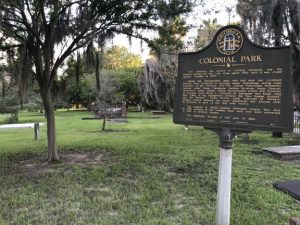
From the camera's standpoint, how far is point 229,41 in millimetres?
4125

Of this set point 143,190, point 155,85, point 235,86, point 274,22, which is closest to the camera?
point 235,86

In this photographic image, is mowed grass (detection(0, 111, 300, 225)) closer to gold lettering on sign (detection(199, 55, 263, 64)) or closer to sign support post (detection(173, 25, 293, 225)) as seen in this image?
sign support post (detection(173, 25, 293, 225))

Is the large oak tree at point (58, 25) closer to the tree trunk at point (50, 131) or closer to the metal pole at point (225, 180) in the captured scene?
the tree trunk at point (50, 131)

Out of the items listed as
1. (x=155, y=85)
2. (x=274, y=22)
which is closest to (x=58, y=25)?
(x=274, y=22)

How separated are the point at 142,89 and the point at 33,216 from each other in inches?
1116

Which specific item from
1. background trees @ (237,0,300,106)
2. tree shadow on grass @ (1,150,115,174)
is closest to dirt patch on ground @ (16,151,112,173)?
tree shadow on grass @ (1,150,115,174)

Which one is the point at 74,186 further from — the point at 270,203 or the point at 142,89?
the point at 142,89

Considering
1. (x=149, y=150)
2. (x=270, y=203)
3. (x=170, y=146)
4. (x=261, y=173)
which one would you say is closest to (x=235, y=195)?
(x=270, y=203)

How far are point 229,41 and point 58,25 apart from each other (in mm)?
5186

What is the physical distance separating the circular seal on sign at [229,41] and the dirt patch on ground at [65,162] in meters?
4.86

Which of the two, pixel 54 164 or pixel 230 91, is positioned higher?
pixel 230 91

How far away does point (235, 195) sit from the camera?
5613 mm

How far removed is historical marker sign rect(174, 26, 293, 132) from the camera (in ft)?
12.4

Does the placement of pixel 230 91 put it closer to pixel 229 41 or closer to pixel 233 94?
pixel 233 94
